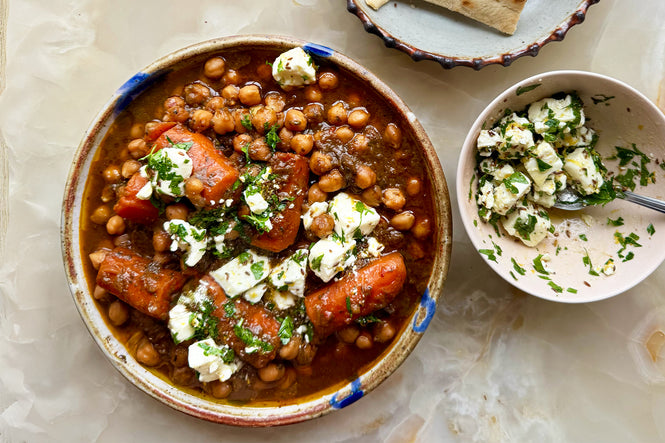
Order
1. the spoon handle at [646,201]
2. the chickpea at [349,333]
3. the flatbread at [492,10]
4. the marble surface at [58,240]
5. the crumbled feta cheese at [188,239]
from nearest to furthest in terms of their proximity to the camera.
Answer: the crumbled feta cheese at [188,239]
the spoon handle at [646,201]
the chickpea at [349,333]
the flatbread at [492,10]
the marble surface at [58,240]

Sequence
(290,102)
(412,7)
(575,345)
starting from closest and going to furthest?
1. (290,102)
2. (412,7)
3. (575,345)

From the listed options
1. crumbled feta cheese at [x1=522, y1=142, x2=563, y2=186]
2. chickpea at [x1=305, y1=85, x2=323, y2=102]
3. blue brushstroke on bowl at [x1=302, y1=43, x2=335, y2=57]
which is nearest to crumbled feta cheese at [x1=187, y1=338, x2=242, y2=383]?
chickpea at [x1=305, y1=85, x2=323, y2=102]

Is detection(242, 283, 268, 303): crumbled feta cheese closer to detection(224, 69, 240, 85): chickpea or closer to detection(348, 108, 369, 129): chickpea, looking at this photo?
detection(348, 108, 369, 129): chickpea

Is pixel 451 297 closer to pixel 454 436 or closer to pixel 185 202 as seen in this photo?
pixel 454 436

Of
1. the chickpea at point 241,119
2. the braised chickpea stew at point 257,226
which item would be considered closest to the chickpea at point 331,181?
the braised chickpea stew at point 257,226

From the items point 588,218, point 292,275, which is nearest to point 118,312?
point 292,275

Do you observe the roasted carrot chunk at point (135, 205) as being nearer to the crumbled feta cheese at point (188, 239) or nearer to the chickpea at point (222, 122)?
the crumbled feta cheese at point (188, 239)

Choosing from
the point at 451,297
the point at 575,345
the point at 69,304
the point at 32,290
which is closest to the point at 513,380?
the point at 575,345
